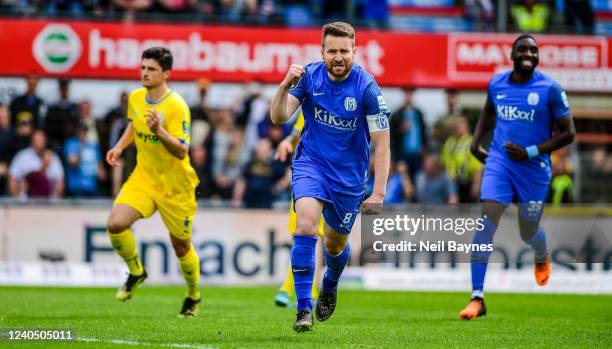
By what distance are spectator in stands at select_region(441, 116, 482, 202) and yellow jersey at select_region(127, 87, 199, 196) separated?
8.79m

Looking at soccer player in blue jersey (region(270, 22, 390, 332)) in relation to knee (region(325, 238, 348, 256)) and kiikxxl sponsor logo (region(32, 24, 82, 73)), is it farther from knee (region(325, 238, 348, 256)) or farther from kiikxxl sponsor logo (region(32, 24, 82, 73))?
kiikxxl sponsor logo (region(32, 24, 82, 73))

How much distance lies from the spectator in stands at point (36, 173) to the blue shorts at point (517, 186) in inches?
348

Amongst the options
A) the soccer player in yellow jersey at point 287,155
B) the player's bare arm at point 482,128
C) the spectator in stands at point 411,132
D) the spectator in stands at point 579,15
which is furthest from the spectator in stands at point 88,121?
the player's bare arm at point 482,128

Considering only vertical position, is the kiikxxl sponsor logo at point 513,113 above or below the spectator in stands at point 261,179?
above

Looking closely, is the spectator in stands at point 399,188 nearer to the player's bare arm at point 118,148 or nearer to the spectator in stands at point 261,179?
the spectator in stands at point 261,179

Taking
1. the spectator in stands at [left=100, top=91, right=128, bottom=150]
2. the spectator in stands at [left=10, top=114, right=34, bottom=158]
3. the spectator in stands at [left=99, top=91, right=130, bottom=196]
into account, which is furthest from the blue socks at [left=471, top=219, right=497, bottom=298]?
the spectator in stands at [left=10, top=114, right=34, bottom=158]

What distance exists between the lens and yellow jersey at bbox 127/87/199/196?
37.2ft

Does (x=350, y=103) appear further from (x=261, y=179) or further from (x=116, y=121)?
(x=116, y=121)

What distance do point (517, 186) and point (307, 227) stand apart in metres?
3.75

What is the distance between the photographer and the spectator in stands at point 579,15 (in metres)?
21.2

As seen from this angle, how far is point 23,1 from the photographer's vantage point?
20.3m

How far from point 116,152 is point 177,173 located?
0.63 m

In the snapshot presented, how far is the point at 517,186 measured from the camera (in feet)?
39.4

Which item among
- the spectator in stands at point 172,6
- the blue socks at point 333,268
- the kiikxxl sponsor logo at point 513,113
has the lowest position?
the blue socks at point 333,268
